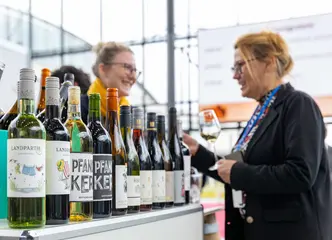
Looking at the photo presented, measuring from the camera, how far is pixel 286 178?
1.63 m

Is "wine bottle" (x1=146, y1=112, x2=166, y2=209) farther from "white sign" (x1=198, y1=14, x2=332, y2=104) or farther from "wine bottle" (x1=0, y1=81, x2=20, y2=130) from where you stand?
"white sign" (x1=198, y1=14, x2=332, y2=104)

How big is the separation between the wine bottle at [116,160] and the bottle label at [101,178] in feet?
0.15

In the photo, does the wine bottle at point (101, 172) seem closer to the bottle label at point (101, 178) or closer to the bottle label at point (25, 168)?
the bottle label at point (101, 178)

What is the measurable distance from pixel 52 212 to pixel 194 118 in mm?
4726

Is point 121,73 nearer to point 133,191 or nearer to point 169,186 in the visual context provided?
point 169,186

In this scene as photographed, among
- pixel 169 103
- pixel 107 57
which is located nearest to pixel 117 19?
pixel 169 103

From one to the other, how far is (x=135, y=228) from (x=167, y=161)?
39 centimetres

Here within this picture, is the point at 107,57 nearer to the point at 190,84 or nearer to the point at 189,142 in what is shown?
the point at 189,142

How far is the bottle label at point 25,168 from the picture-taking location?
795mm

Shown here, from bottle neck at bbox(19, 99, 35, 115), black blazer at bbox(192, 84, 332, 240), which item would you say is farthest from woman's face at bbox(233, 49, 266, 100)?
bottle neck at bbox(19, 99, 35, 115)

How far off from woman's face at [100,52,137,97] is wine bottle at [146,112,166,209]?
0.74m

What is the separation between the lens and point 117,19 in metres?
5.92

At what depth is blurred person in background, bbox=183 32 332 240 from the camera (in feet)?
5.40

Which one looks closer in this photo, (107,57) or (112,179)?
(112,179)
